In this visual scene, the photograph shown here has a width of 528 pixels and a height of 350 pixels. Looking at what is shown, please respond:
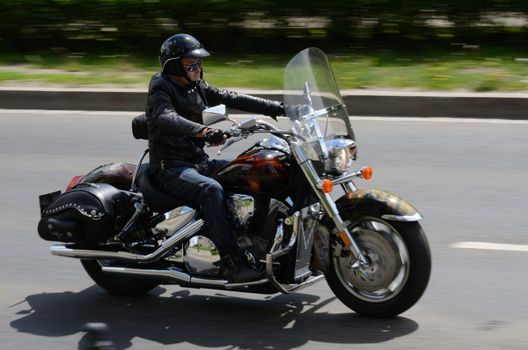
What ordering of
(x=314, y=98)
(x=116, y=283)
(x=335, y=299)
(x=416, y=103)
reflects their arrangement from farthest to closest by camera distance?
(x=416, y=103) → (x=116, y=283) → (x=335, y=299) → (x=314, y=98)

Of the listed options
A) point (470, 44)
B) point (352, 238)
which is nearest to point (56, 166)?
point (352, 238)

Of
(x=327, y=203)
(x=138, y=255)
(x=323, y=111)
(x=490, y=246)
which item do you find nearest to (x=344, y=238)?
(x=327, y=203)

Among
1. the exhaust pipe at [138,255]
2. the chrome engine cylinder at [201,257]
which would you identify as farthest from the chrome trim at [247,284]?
the exhaust pipe at [138,255]

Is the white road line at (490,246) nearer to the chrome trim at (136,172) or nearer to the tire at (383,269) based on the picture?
the tire at (383,269)

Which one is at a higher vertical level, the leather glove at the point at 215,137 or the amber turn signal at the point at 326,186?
the leather glove at the point at 215,137

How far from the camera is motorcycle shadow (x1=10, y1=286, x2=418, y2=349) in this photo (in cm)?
572

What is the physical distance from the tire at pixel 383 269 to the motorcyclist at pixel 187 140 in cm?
49

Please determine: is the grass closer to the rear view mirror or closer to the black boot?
the black boot

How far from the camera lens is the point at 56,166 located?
9.74 metres

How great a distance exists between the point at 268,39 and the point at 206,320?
8383 millimetres

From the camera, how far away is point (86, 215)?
20.4ft

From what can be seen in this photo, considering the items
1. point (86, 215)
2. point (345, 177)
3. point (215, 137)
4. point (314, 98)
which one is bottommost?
point (86, 215)

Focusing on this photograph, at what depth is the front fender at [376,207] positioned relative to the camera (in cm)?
567

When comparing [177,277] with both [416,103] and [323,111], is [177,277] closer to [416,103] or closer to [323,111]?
[323,111]
